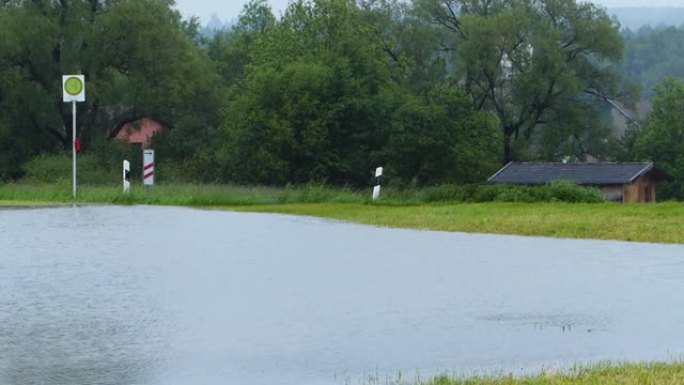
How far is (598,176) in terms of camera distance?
185ft

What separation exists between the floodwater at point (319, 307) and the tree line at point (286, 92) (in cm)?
3381

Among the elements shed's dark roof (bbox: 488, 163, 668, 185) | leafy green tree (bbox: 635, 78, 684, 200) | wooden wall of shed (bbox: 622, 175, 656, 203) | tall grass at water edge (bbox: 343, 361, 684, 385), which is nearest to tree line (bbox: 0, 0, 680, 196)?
shed's dark roof (bbox: 488, 163, 668, 185)

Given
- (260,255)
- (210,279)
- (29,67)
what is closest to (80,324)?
(210,279)

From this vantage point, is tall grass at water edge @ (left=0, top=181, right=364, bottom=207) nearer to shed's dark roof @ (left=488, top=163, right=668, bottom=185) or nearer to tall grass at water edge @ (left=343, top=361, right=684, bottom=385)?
tall grass at water edge @ (left=343, top=361, right=684, bottom=385)

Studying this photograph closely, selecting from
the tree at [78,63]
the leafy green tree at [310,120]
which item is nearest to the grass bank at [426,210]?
the leafy green tree at [310,120]

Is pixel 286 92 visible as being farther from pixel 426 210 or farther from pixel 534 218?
pixel 534 218

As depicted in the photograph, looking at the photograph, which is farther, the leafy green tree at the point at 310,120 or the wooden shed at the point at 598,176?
the wooden shed at the point at 598,176

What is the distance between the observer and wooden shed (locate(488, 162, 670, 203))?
5569cm

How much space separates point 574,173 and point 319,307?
1861 inches

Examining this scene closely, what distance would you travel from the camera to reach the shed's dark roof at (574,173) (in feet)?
183

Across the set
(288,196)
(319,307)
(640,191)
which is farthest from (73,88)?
(640,191)

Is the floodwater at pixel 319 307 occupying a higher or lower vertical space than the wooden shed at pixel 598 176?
lower

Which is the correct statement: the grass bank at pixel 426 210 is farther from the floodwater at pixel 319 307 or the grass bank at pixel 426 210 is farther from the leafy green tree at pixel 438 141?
the leafy green tree at pixel 438 141

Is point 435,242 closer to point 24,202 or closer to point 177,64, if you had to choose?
point 24,202
